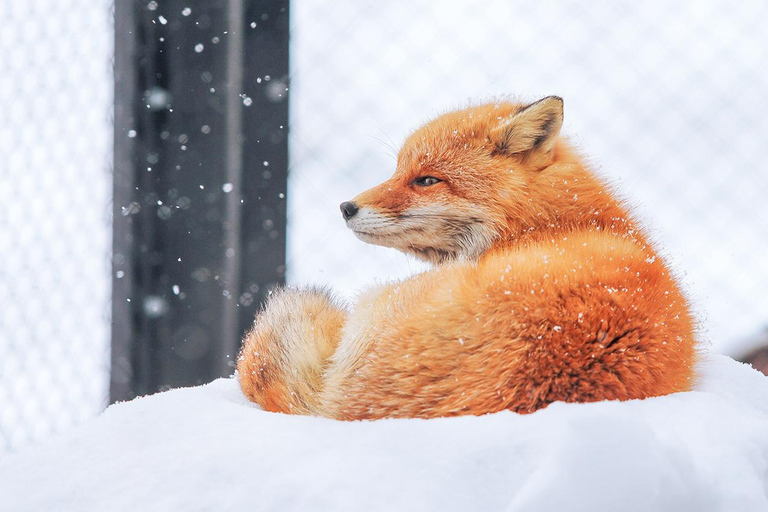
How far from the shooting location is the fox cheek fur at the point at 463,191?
72 cm

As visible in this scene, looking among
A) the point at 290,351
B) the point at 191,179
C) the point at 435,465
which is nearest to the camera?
the point at 435,465

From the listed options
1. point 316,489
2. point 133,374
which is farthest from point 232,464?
point 133,374

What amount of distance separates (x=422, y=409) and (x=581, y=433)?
158 mm

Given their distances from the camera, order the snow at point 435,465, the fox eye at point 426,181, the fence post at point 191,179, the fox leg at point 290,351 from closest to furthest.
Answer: the snow at point 435,465
the fox leg at point 290,351
the fox eye at point 426,181
the fence post at point 191,179

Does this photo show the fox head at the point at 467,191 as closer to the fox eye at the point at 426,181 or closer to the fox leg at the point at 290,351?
the fox eye at the point at 426,181

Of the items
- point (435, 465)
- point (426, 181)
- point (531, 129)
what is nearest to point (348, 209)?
point (426, 181)

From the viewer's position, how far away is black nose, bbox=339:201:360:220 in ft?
2.48

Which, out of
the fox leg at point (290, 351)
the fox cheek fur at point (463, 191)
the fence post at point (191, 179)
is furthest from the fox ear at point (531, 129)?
the fence post at point (191, 179)

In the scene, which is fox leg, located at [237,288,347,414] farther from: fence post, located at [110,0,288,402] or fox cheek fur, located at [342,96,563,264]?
fence post, located at [110,0,288,402]

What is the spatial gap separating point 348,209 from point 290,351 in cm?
21

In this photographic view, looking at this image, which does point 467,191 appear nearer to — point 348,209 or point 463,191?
point 463,191

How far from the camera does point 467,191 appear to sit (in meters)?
0.73

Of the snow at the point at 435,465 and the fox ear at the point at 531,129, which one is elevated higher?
the fox ear at the point at 531,129

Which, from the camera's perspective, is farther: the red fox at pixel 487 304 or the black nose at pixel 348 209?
the black nose at pixel 348 209
